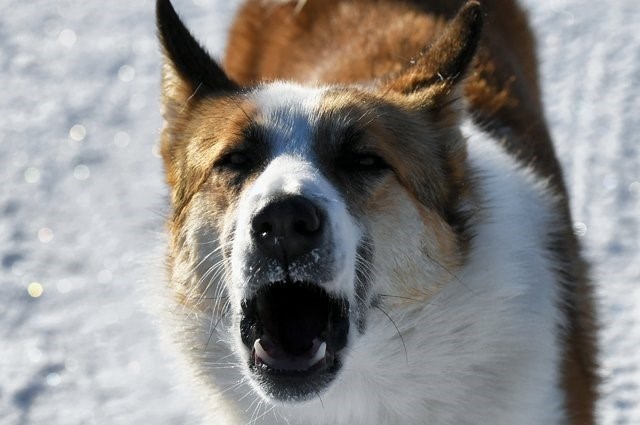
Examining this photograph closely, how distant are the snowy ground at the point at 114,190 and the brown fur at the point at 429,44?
2.02ft

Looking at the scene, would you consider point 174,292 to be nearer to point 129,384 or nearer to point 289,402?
point 289,402

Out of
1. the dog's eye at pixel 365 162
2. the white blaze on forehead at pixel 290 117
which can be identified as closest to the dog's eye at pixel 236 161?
the white blaze on forehead at pixel 290 117

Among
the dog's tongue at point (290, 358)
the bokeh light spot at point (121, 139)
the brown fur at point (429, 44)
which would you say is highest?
the dog's tongue at point (290, 358)

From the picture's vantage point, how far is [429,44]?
12.9ft

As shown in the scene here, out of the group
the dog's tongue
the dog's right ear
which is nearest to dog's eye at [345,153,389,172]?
the dog's tongue

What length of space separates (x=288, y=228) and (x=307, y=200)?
99mm

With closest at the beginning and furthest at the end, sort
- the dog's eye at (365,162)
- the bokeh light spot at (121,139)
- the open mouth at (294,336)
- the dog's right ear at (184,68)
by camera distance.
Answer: the open mouth at (294,336), the dog's eye at (365,162), the dog's right ear at (184,68), the bokeh light spot at (121,139)

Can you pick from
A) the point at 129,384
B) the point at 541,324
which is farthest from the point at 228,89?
the point at 129,384

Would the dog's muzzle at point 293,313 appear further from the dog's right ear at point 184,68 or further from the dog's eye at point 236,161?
the dog's right ear at point 184,68

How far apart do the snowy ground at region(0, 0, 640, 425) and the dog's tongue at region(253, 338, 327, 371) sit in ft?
3.09

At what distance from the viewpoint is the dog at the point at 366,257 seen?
306 cm

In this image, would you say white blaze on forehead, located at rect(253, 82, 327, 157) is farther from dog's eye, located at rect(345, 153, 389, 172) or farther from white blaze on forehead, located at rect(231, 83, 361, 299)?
dog's eye, located at rect(345, 153, 389, 172)

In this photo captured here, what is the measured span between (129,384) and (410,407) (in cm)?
202

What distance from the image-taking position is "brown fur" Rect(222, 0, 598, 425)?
12.8 feet
